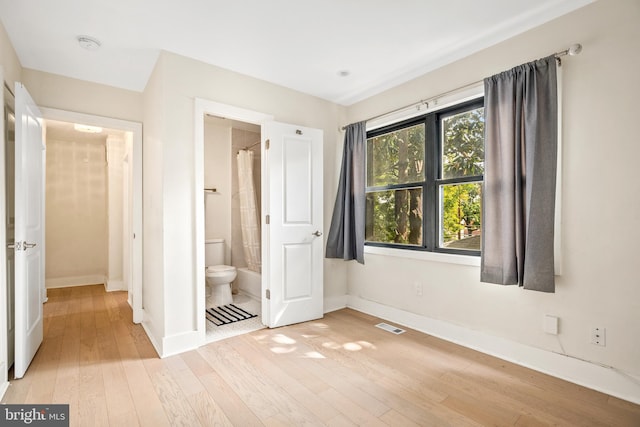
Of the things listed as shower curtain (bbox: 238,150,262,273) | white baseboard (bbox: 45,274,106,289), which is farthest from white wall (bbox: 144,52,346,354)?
white baseboard (bbox: 45,274,106,289)

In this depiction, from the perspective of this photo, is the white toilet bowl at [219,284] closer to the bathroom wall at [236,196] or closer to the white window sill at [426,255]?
the bathroom wall at [236,196]

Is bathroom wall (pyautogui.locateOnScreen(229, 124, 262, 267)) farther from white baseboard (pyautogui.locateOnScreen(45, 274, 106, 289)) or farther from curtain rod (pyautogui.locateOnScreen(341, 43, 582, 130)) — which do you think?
white baseboard (pyautogui.locateOnScreen(45, 274, 106, 289))

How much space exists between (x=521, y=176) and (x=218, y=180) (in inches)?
160

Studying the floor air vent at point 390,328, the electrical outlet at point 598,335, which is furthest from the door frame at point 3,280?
the electrical outlet at point 598,335

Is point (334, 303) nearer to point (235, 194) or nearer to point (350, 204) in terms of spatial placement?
point (350, 204)

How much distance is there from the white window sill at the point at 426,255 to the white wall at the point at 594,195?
0.29 metres

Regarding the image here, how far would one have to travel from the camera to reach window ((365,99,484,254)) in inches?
109

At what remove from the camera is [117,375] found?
2250 millimetres

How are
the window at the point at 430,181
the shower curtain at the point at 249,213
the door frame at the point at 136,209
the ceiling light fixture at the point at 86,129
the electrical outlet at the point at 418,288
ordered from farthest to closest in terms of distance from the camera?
1. the shower curtain at the point at 249,213
2. the ceiling light fixture at the point at 86,129
3. the door frame at the point at 136,209
4. the electrical outlet at the point at 418,288
5. the window at the point at 430,181

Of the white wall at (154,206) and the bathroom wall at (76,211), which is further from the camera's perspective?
the bathroom wall at (76,211)

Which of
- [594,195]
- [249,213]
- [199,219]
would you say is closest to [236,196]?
[249,213]

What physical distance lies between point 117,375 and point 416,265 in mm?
2641

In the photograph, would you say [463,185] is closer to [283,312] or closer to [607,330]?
[607,330]

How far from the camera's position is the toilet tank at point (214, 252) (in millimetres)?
4551
